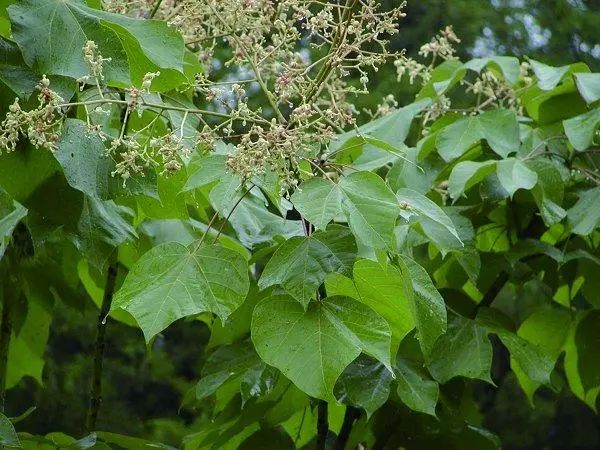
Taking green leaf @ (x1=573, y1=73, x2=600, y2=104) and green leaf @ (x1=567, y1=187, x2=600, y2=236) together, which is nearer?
green leaf @ (x1=567, y1=187, x2=600, y2=236)

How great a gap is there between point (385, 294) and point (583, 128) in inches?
22.0

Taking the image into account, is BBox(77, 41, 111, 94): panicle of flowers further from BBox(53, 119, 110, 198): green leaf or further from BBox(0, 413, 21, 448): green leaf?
BBox(0, 413, 21, 448): green leaf

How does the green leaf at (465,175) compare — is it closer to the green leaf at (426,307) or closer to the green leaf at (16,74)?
the green leaf at (426,307)

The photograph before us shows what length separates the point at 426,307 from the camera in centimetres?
117

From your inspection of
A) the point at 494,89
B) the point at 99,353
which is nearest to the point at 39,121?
the point at 99,353

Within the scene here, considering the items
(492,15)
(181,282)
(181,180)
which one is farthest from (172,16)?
(492,15)

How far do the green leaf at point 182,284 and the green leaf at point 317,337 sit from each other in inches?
1.5

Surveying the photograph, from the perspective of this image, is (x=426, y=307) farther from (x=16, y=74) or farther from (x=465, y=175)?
(x=16, y=74)

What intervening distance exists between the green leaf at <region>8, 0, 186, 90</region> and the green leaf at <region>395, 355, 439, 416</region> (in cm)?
49

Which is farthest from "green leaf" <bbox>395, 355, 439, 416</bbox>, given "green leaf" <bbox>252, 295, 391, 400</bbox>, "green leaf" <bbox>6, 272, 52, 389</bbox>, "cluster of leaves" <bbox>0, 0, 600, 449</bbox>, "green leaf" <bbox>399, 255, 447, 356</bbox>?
"green leaf" <bbox>6, 272, 52, 389</bbox>

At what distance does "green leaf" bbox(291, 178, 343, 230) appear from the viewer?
1.00 meters

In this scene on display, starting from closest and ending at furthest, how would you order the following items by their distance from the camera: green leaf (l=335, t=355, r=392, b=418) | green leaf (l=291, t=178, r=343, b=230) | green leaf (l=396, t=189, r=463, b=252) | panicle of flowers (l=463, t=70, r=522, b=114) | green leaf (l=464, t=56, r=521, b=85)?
green leaf (l=291, t=178, r=343, b=230) → green leaf (l=396, t=189, r=463, b=252) → green leaf (l=335, t=355, r=392, b=418) → green leaf (l=464, t=56, r=521, b=85) → panicle of flowers (l=463, t=70, r=522, b=114)

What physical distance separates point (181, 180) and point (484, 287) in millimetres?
610

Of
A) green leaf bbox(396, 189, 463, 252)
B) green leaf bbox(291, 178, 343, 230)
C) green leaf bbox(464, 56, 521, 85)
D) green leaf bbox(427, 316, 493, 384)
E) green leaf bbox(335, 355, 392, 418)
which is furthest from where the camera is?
green leaf bbox(464, 56, 521, 85)
